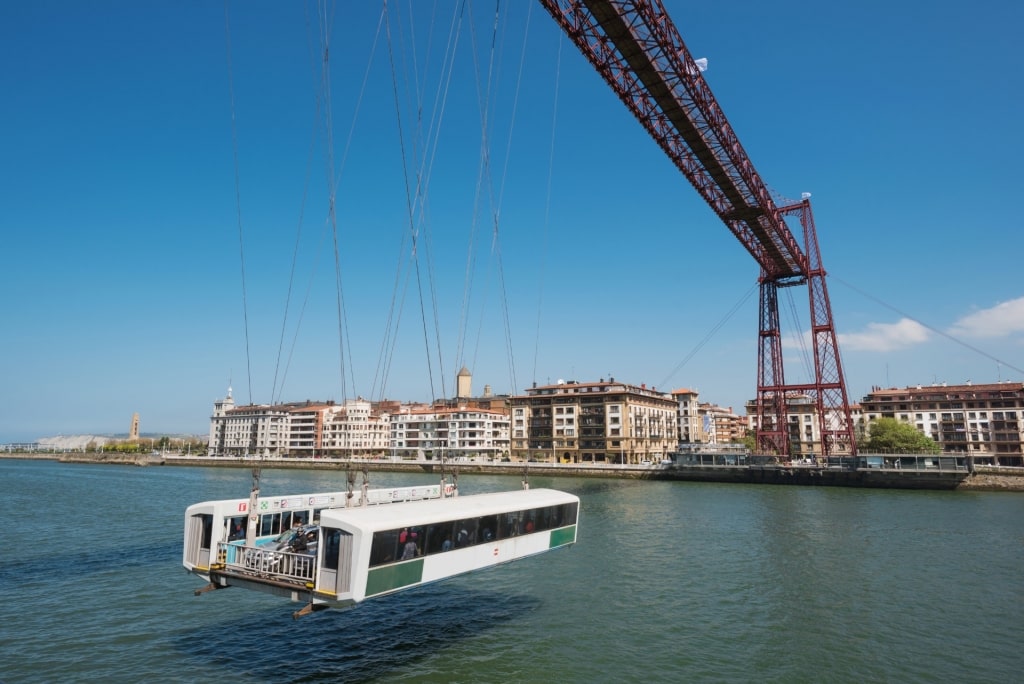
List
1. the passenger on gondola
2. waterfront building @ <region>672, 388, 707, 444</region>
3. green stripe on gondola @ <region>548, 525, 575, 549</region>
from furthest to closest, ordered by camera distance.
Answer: waterfront building @ <region>672, 388, 707, 444</region> < green stripe on gondola @ <region>548, 525, 575, 549</region> < the passenger on gondola

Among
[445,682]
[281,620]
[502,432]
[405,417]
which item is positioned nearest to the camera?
[445,682]

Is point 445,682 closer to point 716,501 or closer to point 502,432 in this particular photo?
point 716,501

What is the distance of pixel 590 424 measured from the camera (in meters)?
101

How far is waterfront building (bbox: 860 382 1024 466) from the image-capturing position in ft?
311

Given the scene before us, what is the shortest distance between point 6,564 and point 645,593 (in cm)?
2468

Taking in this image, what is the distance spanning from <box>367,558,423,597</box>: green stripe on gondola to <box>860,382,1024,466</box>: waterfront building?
355 feet

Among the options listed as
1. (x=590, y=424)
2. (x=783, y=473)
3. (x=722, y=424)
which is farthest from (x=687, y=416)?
(x=783, y=473)

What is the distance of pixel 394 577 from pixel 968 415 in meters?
120

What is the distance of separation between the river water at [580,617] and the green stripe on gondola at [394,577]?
2.69 m

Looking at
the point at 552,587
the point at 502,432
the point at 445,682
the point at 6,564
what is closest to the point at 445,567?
the point at 445,682

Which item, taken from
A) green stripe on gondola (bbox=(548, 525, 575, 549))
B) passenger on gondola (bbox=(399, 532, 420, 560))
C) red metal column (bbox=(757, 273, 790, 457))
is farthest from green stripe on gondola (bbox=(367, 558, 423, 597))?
red metal column (bbox=(757, 273, 790, 457))

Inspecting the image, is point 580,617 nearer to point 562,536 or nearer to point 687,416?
point 562,536

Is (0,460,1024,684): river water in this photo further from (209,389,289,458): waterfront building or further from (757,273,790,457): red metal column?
(209,389,289,458): waterfront building

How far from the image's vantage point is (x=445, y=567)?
12.4 m
